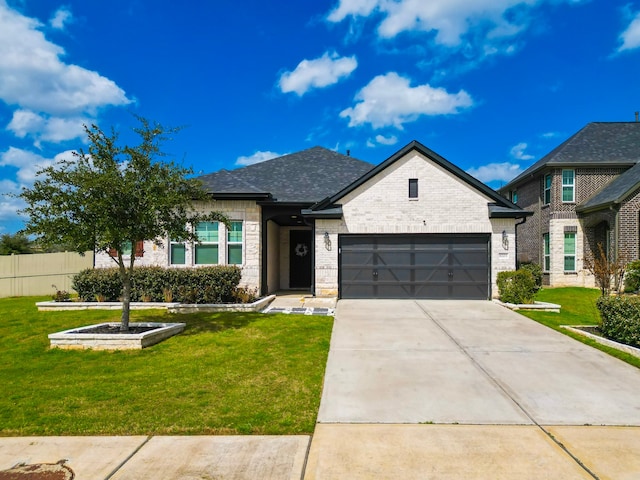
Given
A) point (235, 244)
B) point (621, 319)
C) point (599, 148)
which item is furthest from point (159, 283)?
point (599, 148)

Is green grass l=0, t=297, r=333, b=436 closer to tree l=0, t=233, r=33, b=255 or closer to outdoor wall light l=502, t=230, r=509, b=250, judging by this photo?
outdoor wall light l=502, t=230, r=509, b=250

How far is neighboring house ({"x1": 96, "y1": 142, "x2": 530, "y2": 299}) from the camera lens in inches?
542

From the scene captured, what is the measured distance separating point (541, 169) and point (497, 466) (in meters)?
19.5

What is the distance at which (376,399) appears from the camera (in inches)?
187

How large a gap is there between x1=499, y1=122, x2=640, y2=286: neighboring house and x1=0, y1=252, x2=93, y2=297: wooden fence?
21633mm

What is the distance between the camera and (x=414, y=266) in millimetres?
13930

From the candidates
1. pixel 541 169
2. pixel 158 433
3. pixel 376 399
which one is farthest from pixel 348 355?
pixel 541 169

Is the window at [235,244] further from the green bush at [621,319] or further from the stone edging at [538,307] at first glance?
the green bush at [621,319]

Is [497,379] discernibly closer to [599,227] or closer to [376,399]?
[376,399]

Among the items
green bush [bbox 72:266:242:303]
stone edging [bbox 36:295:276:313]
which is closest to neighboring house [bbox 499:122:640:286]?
stone edging [bbox 36:295:276:313]

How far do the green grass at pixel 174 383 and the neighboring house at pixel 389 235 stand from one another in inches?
199

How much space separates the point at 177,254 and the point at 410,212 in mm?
8846

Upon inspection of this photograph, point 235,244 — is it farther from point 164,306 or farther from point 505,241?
point 505,241

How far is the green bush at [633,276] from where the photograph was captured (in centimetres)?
1530
